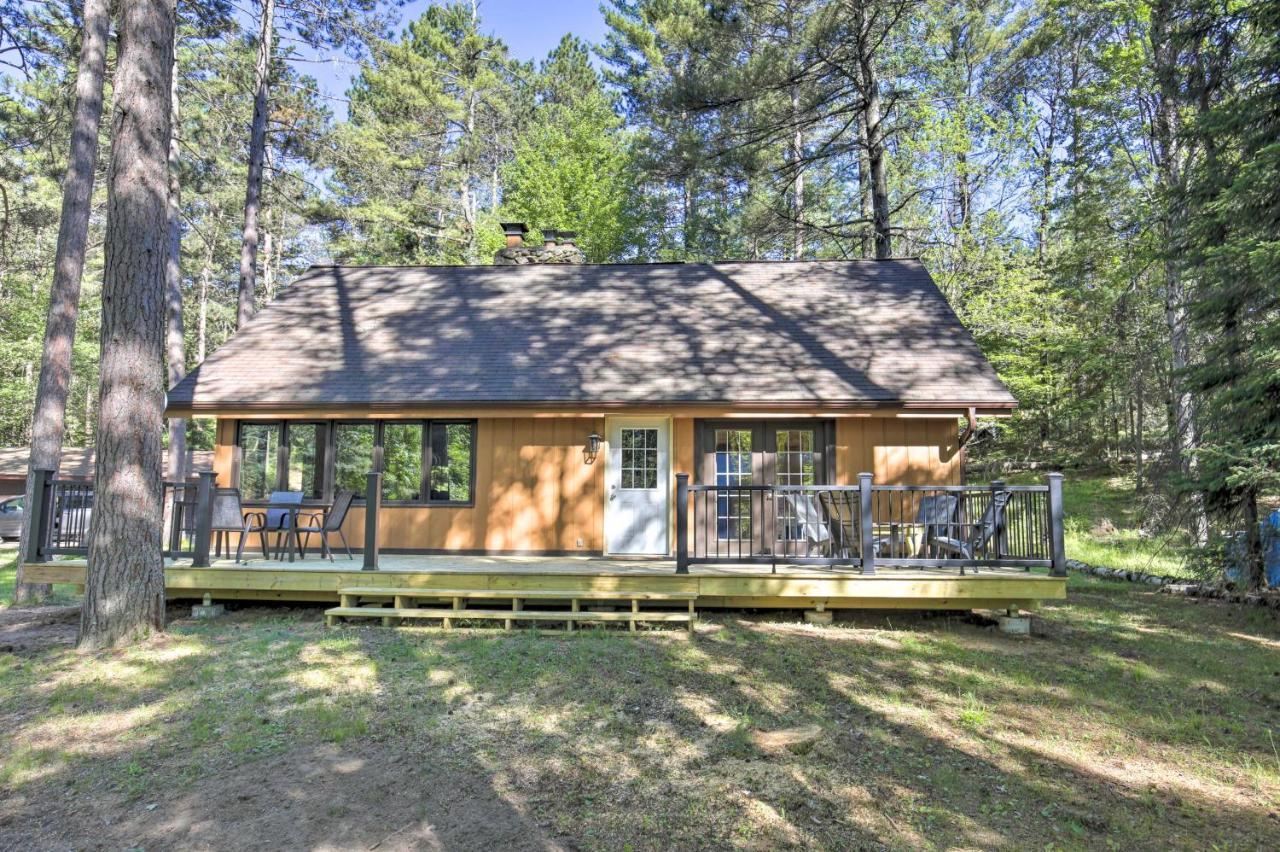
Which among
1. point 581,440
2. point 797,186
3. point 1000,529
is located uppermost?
point 797,186

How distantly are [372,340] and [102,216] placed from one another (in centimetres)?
2281

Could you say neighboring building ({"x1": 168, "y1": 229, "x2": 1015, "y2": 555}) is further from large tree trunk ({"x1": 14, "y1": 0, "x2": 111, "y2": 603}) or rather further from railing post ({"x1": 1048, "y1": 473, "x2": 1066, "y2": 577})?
railing post ({"x1": 1048, "y1": 473, "x2": 1066, "y2": 577})

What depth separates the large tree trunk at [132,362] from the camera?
5.80 m

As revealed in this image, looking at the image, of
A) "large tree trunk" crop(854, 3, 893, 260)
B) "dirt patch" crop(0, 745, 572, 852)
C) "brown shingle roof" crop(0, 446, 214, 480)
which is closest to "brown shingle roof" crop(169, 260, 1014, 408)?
"large tree trunk" crop(854, 3, 893, 260)

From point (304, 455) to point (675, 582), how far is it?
5382mm

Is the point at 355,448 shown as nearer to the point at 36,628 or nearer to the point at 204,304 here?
the point at 36,628

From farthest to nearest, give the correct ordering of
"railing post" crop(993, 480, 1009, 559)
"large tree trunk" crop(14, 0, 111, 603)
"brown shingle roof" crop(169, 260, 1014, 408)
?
"brown shingle roof" crop(169, 260, 1014, 408)
"large tree trunk" crop(14, 0, 111, 603)
"railing post" crop(993, 480, 1009, 559)

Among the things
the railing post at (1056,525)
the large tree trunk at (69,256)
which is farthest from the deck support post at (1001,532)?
the large tree trunk at (69,256)

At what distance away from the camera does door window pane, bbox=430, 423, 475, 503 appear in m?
9.08

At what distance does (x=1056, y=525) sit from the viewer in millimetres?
6430

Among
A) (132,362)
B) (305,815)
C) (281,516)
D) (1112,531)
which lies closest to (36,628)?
(281,516)

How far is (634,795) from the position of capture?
11.4 ft

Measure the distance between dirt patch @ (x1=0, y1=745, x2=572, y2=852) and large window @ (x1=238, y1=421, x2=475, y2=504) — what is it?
555cm

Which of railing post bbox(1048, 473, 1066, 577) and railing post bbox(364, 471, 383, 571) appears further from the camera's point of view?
railing post bbox(364, 471, 383, 571)
